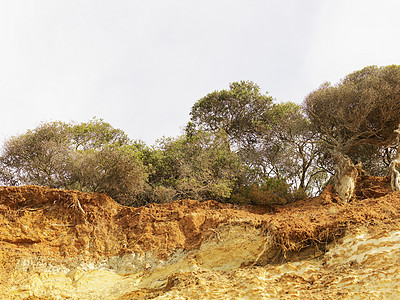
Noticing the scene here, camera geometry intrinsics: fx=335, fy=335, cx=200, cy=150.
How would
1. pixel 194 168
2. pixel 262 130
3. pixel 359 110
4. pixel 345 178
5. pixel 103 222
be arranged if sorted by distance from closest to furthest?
pixel 103 222 < pixel 345 178 < pixel 359 110 < pixel 194 168 < pixel 262 130

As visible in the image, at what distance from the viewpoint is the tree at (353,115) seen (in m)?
15.7

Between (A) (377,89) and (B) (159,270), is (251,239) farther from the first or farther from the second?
(A) (377,89)

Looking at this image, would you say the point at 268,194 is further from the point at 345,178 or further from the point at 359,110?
the point at 359,110

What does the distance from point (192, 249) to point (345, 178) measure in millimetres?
8084

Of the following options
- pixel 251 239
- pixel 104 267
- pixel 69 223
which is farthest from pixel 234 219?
pixel 69 223

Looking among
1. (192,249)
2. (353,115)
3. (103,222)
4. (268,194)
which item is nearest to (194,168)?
(268,194)

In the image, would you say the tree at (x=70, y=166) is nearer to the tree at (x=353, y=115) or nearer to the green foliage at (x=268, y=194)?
the green foliage at (x=268, y=194)

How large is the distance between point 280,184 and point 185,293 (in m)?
9.12

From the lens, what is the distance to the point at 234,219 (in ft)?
38.1

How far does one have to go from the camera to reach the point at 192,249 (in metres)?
11.6

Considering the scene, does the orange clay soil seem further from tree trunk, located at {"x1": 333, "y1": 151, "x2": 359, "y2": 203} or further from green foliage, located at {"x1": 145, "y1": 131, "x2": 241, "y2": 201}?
green foliage, located at {"x1": 145, "y1": 131, "x2": 241, "y2": 201}

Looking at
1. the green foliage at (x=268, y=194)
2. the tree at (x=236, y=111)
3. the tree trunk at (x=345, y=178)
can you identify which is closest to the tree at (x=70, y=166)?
the green foliage at (x=268, y=194)

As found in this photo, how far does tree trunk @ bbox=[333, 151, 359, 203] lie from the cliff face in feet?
1.86

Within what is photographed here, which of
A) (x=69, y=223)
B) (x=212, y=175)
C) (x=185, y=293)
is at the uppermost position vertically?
(x=212, y=175)
